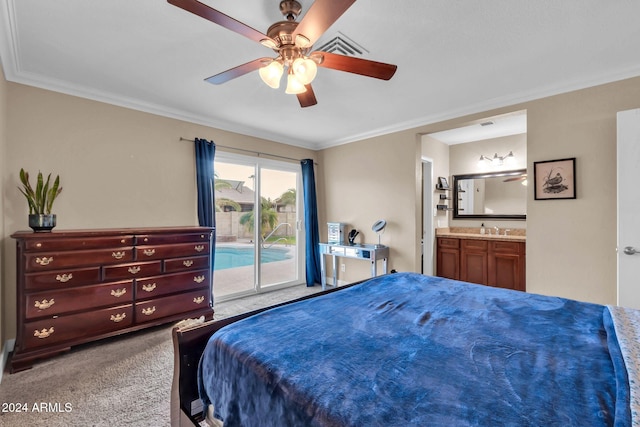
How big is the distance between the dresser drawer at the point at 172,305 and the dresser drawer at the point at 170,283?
60mm

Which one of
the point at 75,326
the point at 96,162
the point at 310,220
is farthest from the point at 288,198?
the point at 75,326

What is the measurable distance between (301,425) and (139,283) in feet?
8.64

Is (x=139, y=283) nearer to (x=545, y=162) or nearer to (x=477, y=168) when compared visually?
(x=545, y=162)

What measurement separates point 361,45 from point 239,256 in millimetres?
3256

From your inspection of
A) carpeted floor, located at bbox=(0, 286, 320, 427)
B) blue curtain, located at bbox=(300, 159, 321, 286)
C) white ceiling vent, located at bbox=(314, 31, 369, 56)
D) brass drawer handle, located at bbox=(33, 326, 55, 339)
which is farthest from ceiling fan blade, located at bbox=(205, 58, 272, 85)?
blue curtain, located at bbox=(300, 159, 321, 286)

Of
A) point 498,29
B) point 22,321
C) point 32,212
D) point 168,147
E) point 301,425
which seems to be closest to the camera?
point 301,425

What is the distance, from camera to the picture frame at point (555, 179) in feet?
8.92

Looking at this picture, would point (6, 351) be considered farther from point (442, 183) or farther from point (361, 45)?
point (442, 183)

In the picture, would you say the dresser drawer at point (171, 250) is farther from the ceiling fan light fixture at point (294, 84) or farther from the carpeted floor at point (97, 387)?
the ceiling fan light fixture at point (294, 84)

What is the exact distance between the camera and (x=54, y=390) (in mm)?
2061

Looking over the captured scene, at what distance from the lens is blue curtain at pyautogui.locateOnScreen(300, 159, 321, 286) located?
4.91 metres

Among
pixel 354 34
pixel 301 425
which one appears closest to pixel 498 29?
pixel 354 34

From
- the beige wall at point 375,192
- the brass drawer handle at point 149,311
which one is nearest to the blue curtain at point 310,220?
the beige wall at point 375,192

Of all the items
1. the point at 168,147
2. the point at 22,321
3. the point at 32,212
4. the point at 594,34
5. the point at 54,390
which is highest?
the point at 594,34
